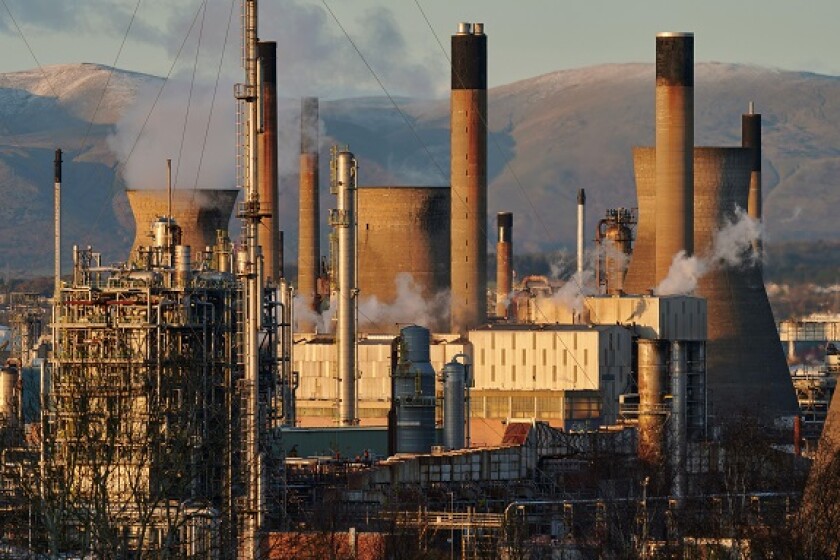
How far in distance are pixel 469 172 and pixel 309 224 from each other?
10622 mm

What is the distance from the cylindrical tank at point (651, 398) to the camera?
170 feet

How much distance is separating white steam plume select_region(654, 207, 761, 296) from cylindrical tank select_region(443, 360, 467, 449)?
66.3 ft

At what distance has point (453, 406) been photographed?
5362cm

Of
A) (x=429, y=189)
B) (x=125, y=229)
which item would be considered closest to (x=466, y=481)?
(x=429, y=189)

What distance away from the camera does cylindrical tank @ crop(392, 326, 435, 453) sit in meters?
51.5

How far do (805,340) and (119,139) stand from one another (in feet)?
111

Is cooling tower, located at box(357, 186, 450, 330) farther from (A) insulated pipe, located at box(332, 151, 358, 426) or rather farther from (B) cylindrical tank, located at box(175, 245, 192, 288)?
(B) cylindrical tank, located at box(175, 245, 192, 288)

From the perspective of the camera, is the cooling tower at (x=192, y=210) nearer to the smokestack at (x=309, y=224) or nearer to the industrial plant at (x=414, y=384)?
the industrial plant at (x=414, y=384)

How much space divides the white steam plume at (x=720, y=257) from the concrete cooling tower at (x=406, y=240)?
26.5ft

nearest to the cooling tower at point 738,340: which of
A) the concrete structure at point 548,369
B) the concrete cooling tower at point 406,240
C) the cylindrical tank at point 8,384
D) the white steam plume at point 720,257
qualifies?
the white steam plume at point 720,257

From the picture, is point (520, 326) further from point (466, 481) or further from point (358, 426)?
point (466, 481)

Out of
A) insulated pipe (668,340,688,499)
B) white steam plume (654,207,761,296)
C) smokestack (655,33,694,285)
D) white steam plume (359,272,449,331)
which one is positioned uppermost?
smokestack (655,33,694,285)

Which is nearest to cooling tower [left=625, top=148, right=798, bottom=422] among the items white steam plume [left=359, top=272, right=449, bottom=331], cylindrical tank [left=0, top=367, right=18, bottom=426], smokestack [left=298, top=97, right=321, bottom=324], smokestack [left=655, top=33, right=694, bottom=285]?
→ smokestack [left=655, top=33, right=694, bottom=285]

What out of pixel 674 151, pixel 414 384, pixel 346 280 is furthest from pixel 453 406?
pixel 674 151
